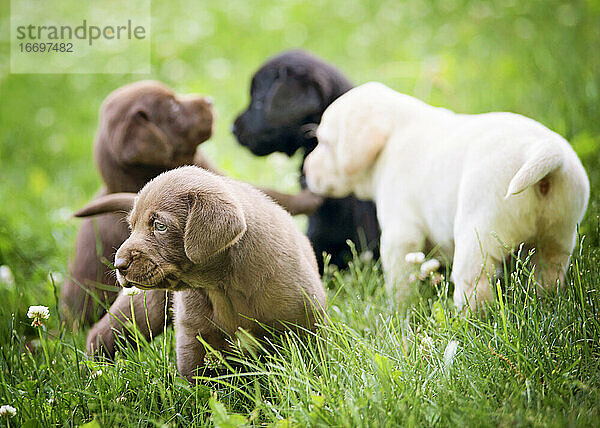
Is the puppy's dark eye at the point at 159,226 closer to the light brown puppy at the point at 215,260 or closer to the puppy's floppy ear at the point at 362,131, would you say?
the light brown puppy at the point at 215,260

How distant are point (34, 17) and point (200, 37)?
268 centimetres

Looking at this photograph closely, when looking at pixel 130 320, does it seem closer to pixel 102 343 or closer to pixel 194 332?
pixel 102 343

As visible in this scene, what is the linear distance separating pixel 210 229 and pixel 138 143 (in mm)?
1518

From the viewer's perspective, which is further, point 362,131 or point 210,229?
point 362,131

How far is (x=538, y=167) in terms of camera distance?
2666 millimetres

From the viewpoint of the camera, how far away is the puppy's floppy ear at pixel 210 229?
243 cm

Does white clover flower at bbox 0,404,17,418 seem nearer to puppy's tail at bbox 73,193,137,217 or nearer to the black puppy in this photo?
puppy's tail at bbox 73,193,137,217

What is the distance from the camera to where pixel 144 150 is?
149 inches

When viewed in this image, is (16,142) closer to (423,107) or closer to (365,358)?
(423,107)

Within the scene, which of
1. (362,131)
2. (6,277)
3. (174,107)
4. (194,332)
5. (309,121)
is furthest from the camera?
(309,121)

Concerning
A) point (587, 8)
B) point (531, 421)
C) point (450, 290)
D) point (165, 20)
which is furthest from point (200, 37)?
point (531, 421)

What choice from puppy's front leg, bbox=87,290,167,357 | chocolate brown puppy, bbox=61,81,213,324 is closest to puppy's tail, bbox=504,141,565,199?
puppy's front leg, bbox=87,290,167,357

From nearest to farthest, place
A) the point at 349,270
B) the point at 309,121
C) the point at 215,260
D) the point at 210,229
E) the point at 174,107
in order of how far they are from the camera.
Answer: the point at 210,229 → the point at 215,260 → the point at 174,107 → the point at 349,270 → the point at 309,121

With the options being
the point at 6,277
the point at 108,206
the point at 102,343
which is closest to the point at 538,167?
the point at 108,206
